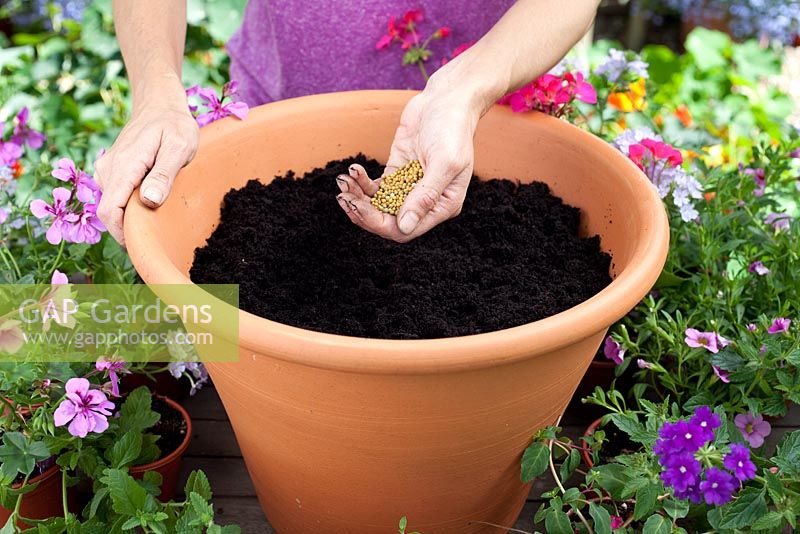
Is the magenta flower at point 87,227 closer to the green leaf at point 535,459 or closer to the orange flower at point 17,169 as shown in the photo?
the orange flower at point 17,169

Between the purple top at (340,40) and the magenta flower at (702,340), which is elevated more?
the purple top at (340,40)

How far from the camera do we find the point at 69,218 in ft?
4.33

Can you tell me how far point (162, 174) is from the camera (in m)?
1.21

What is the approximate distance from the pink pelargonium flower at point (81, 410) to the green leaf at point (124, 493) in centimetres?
7

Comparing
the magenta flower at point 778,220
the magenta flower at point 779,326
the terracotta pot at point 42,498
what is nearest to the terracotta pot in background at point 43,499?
the terracotta pot at point 42,498

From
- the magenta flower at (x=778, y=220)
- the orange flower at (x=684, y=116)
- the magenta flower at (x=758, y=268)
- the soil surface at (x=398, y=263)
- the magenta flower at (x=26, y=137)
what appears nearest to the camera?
the soil surface at (x=398, y=263)

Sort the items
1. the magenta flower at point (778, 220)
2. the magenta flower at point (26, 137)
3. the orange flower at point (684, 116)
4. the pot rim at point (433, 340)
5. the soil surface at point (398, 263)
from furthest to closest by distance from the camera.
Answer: the orange flower at point (684, 116), the magenta flower at point (26, 137), the magenta flower at point (778, 220), the soil surface at point (398, 263), the pot rim at point (433, 340)

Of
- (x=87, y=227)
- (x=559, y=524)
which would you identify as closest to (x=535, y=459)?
(x=559, y=524)

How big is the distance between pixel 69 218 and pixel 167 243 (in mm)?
223

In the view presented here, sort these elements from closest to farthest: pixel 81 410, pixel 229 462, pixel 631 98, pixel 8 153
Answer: pixel 81 410, pixel 229 462, pixel 8 153, pixel 631 98

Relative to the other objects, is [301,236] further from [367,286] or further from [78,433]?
[78,433]

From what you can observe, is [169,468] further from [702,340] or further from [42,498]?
[702,340]

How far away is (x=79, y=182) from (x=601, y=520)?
0.96 m

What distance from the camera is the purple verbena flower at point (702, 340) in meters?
1.31
